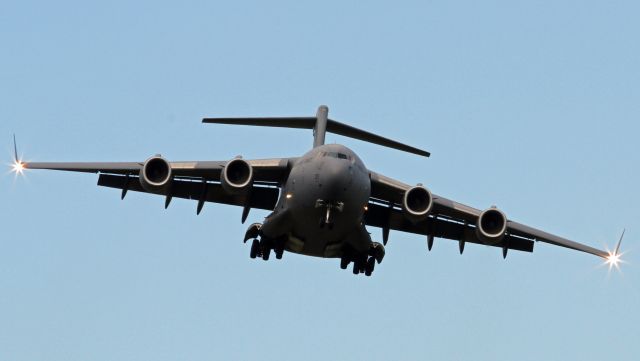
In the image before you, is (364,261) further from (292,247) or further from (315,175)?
(315,175)

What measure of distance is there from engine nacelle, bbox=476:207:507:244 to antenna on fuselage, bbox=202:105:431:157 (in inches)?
72.1

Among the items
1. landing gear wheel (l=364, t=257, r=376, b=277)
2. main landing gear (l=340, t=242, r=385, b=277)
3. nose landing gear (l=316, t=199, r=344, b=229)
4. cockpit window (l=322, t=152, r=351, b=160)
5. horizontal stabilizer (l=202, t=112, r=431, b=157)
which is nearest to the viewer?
nose landing gear (l=316, t=199, r=344, b=229)

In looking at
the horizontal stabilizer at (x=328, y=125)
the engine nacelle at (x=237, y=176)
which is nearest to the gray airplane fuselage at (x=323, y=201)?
the engine nacelle at (x=237, y=176)

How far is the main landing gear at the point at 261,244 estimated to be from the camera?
21589mm

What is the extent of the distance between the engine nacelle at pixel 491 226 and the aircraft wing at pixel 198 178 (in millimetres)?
3856

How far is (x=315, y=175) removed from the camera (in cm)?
1931

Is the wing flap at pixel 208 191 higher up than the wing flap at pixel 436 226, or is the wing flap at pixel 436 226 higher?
the wing flap at pixel 436 226

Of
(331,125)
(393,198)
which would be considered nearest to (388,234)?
(393,198)

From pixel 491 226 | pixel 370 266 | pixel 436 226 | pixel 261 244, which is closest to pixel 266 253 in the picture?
pixel 261 244

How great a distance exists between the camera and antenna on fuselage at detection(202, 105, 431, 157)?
22141mm

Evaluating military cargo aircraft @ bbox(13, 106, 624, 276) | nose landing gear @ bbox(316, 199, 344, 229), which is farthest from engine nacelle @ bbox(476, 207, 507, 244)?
nose landing gear @ bbox(316, 199, 344, 229)

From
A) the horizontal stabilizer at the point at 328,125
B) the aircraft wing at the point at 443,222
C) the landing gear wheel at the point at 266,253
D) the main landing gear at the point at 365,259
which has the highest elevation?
the horizontal stabilizer at the point at 328,125

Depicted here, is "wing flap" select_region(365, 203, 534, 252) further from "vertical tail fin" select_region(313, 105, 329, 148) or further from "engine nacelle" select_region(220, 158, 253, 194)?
"engine nacelle" select_region(220, 158, 253, 194)

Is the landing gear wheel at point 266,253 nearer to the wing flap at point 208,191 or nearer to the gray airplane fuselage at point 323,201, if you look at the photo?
the gray airplane fuselage at point 323,201
